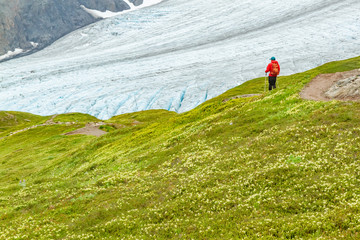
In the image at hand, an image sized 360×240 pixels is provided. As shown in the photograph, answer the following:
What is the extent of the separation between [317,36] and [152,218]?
109026 millimetres

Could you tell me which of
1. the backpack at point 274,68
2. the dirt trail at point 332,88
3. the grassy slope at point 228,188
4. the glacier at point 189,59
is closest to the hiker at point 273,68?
the backpack at point 274,68

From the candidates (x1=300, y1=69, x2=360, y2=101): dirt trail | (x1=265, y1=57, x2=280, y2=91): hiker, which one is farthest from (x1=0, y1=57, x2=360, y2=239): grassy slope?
(x1=265, y1=57, x2=280, y2=91): hiker

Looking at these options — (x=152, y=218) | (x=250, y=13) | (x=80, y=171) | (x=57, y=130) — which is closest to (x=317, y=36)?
(x=250, y=13)

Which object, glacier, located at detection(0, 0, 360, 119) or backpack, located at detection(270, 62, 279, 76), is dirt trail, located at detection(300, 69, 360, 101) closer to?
backpack, located at detection(270, 62, 279, 76)

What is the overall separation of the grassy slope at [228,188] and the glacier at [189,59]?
60.8m

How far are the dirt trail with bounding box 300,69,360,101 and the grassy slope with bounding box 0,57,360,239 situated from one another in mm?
2474

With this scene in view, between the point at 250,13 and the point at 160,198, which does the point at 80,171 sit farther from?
the point at 250,13

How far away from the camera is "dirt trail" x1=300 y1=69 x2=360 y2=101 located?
2430 centimetres

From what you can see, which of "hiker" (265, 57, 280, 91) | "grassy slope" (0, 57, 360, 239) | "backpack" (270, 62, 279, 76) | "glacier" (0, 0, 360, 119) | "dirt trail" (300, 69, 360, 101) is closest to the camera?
"grassy slope" (0, 57, 360, 239)

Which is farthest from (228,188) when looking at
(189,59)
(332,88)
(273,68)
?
(189,59)

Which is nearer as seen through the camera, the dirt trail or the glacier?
the dirt trail

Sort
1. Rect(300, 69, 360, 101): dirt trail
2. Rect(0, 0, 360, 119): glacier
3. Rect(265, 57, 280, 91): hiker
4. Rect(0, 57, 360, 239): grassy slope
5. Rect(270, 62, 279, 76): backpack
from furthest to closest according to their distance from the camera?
1. Rect(0, 0, 360, 119): glacier
2. Rect(270, 62, 279, 76): backpack
3. Rect(265, 57, 280, 91): hiker
4. Rect(300, 69, 360, 101): dirt trail
5. Rect(0, 57, 360, 239): grassy slope

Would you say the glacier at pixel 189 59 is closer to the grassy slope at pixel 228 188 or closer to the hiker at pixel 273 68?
the hiker at pixel 273 68

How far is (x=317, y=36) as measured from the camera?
101375mm
